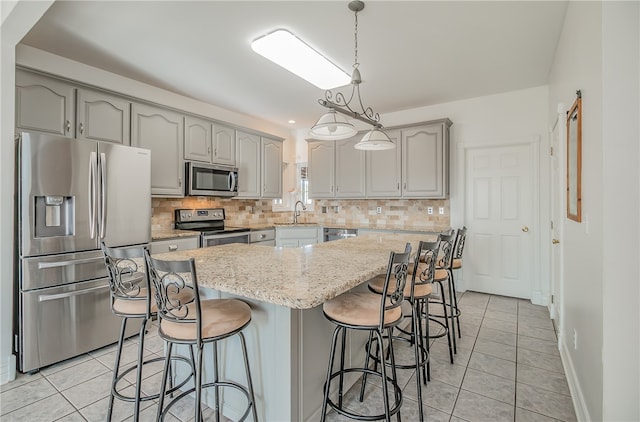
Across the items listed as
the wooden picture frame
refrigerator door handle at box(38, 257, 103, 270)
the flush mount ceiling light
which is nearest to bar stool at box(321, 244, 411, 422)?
the wooden picture frame

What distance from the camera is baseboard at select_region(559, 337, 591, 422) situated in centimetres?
163

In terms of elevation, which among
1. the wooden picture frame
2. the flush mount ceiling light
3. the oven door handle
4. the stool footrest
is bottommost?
the stool footrest

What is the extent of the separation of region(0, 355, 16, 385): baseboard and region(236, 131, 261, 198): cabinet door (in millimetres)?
2754

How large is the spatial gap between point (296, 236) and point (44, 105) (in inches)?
123

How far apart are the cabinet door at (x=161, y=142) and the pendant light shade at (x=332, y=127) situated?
201cm

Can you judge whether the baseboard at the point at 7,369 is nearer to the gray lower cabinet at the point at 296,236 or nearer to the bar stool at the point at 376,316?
the bar stool at the point at 376,316

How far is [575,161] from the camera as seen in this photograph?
1942mm

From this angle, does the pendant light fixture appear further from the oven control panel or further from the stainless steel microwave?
the oven control panel

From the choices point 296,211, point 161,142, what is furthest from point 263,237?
point 161,142

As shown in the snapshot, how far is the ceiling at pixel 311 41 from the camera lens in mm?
2176

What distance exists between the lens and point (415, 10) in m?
2.18

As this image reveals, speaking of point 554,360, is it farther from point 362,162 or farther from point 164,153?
point 164,153

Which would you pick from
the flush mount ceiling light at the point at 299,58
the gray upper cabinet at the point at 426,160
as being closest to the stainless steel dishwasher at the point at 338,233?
the gray upper cabinet at the point at 426,160

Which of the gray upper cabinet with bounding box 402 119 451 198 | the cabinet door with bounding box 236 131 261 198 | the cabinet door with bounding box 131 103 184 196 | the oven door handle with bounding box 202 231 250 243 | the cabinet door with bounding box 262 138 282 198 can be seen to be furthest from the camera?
the cabinet door with bounding box 262 138 282 198
